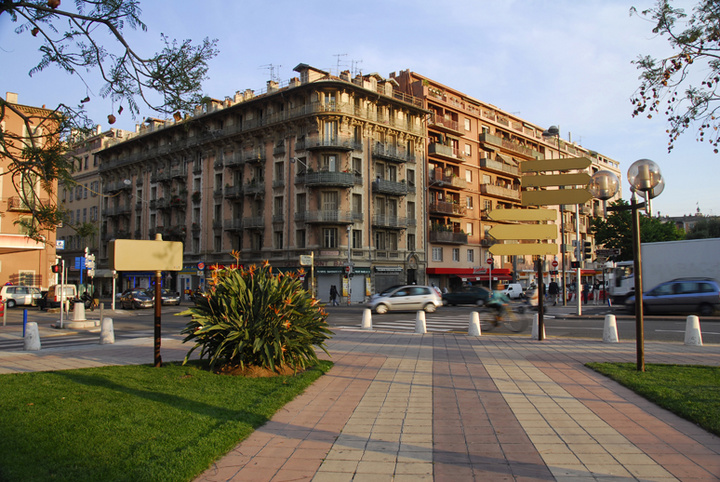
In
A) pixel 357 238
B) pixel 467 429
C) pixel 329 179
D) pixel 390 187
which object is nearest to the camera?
pixel 467 429

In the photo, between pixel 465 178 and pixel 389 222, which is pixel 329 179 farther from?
pixel 465 178

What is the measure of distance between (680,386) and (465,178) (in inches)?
1845

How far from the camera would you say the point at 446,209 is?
48750 millimetres

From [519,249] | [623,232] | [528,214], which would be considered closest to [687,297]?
[528,214]

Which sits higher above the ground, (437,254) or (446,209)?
(446,209)

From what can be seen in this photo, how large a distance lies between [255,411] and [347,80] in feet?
134

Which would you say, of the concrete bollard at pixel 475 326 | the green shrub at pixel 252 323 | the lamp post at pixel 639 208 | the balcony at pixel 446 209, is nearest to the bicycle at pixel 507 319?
→ the concrete bollard at pixel 475 326

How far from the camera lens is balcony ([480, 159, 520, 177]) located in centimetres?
5422

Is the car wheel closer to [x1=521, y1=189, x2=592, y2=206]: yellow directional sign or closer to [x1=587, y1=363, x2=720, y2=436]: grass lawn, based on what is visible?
[x1=521, y1=189, x2=592, y2=206]: yellow directional sign

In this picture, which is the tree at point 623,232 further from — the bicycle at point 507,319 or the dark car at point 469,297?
the bicycle at point 507,319

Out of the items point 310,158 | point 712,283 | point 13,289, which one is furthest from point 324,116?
point 712,283

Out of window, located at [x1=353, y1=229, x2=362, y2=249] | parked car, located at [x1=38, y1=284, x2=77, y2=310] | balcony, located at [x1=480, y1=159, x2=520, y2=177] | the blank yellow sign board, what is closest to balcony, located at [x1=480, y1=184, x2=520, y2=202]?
balcony, located at [x1=480, y1=159, x2=520, y2=177]

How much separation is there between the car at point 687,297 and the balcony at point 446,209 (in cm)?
2736

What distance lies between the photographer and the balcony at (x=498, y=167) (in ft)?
178
